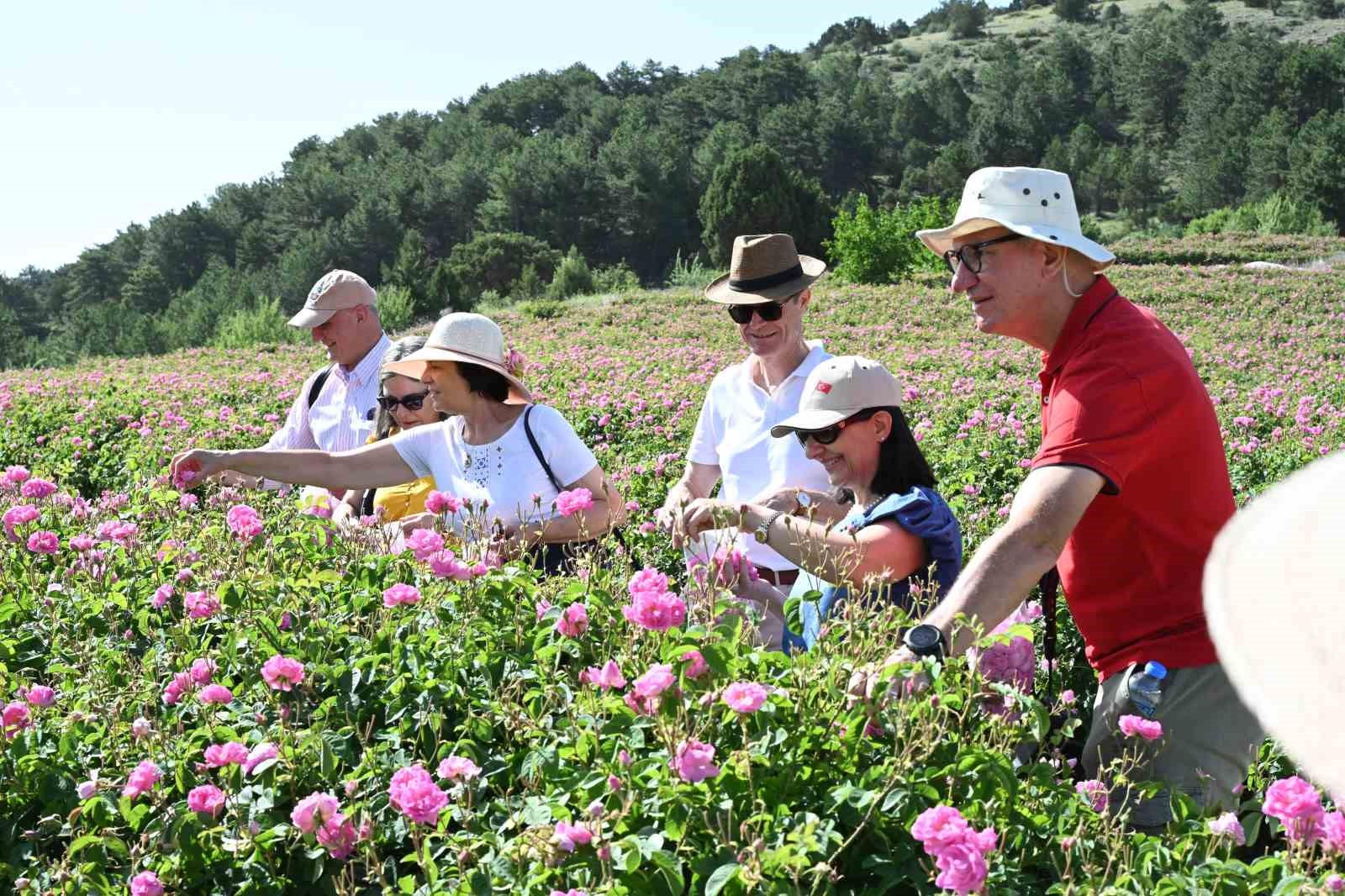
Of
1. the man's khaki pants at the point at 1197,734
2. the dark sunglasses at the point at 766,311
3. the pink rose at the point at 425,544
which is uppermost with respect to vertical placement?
the dark sunglasses at the point at 766,311

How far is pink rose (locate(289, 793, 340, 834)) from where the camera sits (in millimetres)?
1957

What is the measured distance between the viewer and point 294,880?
2236mm

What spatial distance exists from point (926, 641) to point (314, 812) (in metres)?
1.10

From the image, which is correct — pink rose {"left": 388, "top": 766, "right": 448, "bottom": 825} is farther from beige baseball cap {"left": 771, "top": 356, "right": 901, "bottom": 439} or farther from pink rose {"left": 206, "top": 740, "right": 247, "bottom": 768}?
beige baseball cap {"left": 771, "top": 356, "right": 901, "bottom": 439}

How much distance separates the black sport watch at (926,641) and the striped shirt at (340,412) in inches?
143

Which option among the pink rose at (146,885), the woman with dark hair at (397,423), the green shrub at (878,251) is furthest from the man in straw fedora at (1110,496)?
the green shrub at (878,251)

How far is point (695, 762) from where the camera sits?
183 cm

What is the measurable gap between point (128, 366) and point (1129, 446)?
20.7m

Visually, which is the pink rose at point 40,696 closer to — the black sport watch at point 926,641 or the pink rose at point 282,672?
the pink rose at point 282,672

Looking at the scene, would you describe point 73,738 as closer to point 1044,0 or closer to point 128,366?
point 128,366

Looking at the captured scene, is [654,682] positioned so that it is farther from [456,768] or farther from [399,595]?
[399,595]

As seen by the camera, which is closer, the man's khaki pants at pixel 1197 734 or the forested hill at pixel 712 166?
the man's khaki pants at pixel 1197 734

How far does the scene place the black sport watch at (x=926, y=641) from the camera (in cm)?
227

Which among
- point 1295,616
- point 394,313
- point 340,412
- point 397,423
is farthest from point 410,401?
point 394,313
